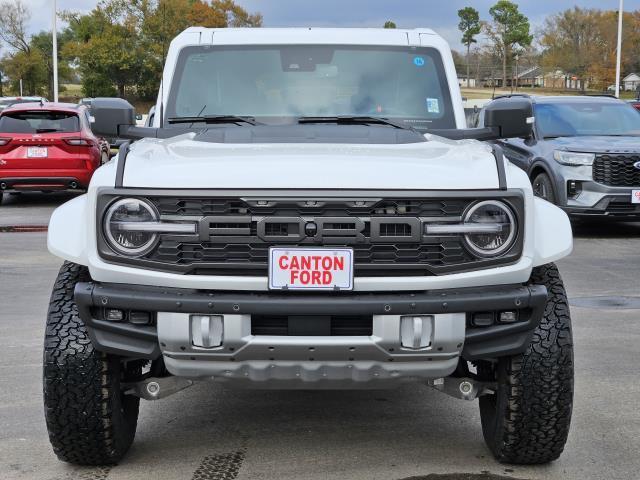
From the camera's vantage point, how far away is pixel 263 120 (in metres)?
5.30

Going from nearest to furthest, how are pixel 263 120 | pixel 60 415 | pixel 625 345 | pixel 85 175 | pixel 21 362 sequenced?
pixel 60 415
pixel 263 120
pixel 21 362
pixel 625 345
pixel 85 175

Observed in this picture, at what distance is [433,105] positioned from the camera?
18.2ft

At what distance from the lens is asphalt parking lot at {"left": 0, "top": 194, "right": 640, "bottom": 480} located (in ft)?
14.0

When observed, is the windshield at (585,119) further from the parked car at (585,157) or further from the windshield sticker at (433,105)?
the windshield sticker at (433,105)

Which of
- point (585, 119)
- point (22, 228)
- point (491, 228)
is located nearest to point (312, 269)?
point (491, 228)

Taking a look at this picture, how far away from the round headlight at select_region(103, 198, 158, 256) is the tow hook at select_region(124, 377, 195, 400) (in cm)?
63

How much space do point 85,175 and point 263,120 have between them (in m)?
11.2

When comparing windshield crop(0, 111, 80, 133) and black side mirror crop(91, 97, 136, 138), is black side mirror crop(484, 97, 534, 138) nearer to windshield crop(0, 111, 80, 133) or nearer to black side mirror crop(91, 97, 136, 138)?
black side mirror crop(91, 97, 136, 138)

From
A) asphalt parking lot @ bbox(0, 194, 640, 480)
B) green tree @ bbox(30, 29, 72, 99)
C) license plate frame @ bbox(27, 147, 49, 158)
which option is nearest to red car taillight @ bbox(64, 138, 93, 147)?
license plate frame @ bbox(27, 147, 49, 158)

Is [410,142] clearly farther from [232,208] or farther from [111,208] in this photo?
[111,208]

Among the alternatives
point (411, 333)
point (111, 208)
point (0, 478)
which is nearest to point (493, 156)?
point (411, 333)

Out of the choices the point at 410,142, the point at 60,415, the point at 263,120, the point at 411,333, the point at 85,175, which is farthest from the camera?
the point at 85,175

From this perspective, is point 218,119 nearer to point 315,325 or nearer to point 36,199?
point 315,325

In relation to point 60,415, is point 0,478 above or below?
below
